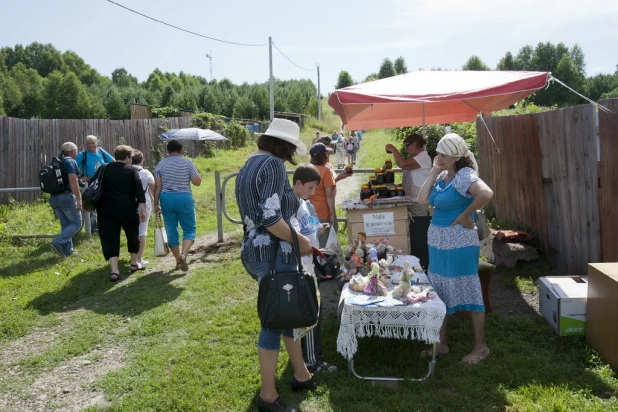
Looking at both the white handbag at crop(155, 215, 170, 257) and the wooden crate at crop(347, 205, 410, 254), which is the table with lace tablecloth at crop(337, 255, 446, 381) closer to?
the wooden crate at crop(347, 205, 410, 254)

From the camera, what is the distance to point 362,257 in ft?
14.9

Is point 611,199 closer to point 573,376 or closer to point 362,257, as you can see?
point 573,376

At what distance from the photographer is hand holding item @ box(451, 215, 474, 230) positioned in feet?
12.4

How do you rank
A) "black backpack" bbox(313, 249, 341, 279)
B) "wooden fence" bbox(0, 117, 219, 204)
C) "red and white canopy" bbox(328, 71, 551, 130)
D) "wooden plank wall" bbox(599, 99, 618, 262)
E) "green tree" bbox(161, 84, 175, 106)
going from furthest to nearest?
"green tree" bbox(161, 84, 175, 106), "wooden fence" bbox(0, 117, 219, 204), "wooden plank wall" bbox(599, 99, 618, 262), "red and white canopy" bbox(328, 71, 551, 130), "black backpack" bbox(313, 249, 341, 279)

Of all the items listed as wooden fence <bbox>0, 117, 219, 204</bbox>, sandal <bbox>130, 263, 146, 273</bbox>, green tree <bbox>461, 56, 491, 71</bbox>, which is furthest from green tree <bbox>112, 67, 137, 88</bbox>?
sandal <bbox>130, 263, 146, 273</bbox>

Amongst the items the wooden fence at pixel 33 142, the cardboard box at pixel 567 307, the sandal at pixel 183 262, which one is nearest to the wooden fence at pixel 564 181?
the cardboard box at pixel 567 307

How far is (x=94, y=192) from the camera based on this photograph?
6.00m

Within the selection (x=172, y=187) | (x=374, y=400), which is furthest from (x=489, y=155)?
(x=374, y=400)

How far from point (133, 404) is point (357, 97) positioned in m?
3.19

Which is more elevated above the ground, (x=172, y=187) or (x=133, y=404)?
(x=172, y=187)

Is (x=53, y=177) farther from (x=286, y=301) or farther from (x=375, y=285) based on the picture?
(x=286, y=301)

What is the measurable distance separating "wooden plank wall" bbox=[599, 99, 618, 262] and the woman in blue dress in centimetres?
180

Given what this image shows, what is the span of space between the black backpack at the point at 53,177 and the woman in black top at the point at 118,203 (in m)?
1.18

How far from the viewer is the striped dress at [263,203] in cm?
289
